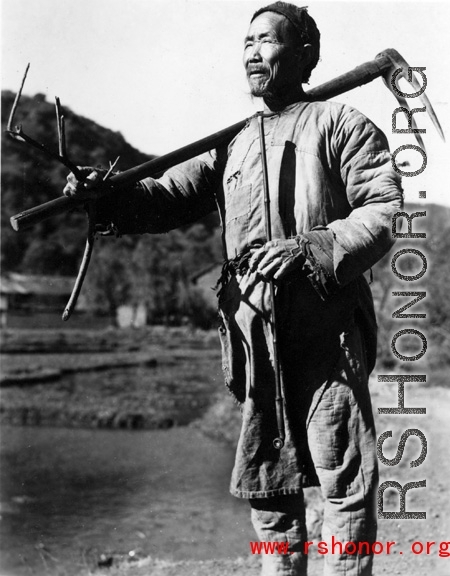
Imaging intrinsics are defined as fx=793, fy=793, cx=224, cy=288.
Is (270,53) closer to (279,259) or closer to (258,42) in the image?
(258,42)

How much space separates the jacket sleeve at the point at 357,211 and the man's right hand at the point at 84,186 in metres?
0.68

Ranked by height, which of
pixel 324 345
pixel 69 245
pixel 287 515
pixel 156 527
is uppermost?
pixel 69 245

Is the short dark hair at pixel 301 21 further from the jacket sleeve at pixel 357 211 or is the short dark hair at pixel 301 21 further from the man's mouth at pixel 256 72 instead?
the jacket sleeve at pixel 357 211

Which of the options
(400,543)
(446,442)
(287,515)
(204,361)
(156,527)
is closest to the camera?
(287,515)

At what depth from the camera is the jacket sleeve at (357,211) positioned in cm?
219

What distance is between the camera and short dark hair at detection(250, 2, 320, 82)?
2.49m

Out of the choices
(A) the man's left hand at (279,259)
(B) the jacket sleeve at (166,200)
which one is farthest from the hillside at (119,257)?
(A) the man's left hand at (279,259)

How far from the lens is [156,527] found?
846 cm

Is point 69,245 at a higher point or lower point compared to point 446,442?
higher

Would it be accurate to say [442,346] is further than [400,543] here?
Yes

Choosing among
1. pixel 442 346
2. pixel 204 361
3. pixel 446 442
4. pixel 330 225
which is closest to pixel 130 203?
pixel 330 225

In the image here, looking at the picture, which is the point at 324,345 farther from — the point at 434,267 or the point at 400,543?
the point at 434,267

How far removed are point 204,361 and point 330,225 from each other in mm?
23991

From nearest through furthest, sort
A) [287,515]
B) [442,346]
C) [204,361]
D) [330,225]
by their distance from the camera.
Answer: [330,225] → [287,515] → [442,346] → [204,361]
